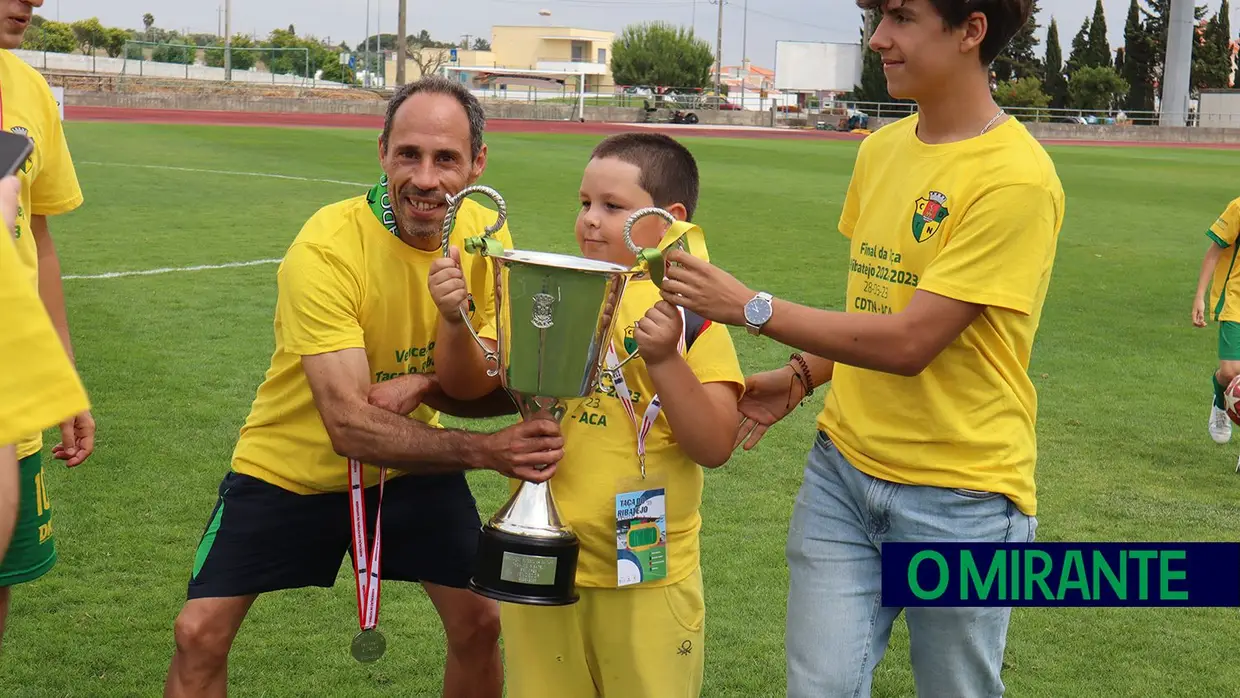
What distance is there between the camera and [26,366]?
1423mm

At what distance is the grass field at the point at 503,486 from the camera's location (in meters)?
4.55

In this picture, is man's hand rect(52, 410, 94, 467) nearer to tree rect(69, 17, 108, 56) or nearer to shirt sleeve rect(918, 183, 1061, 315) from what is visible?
shirt sleeve rect(918, 183, 1061, 315)

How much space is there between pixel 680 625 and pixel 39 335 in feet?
6.34

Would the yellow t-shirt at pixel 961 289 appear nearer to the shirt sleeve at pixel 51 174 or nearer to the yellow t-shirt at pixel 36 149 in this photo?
the yellow t-shirt at pixel 36 149

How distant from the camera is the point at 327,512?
3592mm

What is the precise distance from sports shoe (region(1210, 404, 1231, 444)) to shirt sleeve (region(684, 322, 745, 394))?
5.37m

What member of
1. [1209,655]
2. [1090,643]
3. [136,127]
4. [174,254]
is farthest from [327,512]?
[136,127]

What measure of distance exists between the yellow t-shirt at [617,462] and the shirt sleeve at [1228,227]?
16.2 feet

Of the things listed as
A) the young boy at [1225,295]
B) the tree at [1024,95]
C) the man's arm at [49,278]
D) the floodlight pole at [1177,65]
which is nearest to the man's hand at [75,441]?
the man's arm at [49,278]

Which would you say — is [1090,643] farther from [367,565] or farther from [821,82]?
[821,82]

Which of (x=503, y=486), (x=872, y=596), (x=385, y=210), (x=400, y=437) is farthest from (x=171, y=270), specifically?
(x=872, y=596)

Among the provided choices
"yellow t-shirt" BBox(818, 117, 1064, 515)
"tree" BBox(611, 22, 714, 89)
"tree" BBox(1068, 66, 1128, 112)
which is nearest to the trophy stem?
"yellow t-shirt" BBox(818, 117, 1064, 515)

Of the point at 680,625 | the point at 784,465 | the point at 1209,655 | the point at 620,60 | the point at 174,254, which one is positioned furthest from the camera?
the point at 620,60

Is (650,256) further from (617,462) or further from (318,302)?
(318,302)
